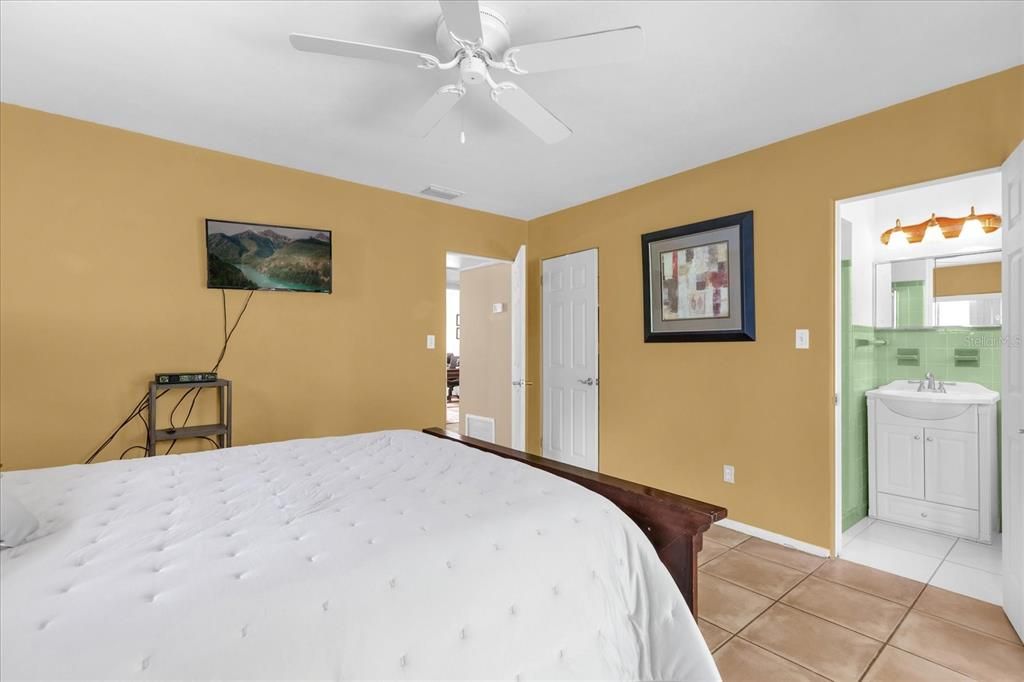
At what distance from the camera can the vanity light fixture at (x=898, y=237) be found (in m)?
3.59

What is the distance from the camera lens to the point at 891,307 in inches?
146

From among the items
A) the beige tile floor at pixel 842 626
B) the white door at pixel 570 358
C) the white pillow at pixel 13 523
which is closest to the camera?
the white pillow at pixel 13 523

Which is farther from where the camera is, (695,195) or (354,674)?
(695,195)

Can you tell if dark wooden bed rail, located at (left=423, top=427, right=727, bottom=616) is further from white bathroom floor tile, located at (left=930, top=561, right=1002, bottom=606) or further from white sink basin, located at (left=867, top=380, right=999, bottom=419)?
white sink basin, located at (left=867, top=380, right=999, bottom=419)

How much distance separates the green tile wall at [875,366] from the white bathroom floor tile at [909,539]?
0.13 metres

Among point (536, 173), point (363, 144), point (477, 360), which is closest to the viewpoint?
A: point (363, 144)

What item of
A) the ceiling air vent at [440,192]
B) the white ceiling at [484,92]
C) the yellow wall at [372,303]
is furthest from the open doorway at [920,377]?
the ceiling air vent at [440,192]

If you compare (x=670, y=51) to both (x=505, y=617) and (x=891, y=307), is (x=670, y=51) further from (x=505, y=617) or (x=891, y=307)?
(x=891, y=307)

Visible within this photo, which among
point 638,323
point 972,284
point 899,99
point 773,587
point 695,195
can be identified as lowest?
point 773,587

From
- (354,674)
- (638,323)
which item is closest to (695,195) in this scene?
(638,323)

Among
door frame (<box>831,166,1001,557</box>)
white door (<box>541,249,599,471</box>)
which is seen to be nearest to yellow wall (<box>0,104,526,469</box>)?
white door (<box>541,249,599,471</box>)

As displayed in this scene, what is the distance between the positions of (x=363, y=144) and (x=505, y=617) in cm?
293

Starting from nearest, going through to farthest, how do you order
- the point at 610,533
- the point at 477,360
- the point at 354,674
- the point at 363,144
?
the point at 354,674 < the point at 610,533 < the point at 363,144 < the point at 477,360

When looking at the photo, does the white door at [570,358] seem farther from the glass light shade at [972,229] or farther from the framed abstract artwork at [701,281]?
the glass light shade at [972,229]
